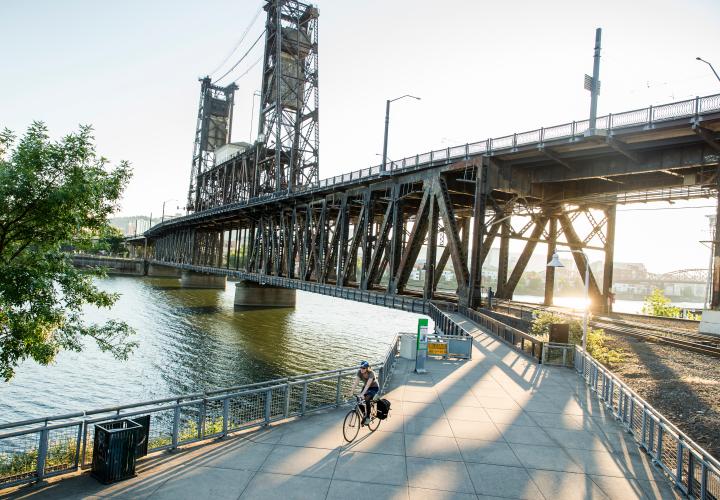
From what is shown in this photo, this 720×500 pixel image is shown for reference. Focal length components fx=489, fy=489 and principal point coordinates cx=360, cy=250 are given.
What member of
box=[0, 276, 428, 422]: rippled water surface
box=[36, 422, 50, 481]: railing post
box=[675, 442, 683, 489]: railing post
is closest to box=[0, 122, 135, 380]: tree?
box=[36, 422, 50, 481]: railing post

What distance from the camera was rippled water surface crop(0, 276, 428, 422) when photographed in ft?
74.7

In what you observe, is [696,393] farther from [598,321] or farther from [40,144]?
[40,144]

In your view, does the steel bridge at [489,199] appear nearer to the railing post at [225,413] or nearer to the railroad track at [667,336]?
the railroad track at [667,336]

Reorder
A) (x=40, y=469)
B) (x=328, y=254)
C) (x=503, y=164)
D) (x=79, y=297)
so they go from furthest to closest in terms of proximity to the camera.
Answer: (x=328, y=254) < (x=503, y=164) < (x=79, y=297) < (x=40, y=469)

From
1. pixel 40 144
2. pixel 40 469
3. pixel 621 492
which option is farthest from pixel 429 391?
pixel 40 144

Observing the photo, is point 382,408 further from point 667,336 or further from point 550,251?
point 550,251

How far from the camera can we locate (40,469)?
8352 mm

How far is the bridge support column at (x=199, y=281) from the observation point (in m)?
93.4

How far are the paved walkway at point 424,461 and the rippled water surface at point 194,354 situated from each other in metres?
14.3

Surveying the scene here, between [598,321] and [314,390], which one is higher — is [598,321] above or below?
above

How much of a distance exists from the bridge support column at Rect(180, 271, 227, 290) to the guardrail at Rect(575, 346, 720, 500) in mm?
87161

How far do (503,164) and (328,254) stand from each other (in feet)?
57.3

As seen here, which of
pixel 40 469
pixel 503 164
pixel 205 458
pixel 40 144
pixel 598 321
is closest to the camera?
pixel 40 469

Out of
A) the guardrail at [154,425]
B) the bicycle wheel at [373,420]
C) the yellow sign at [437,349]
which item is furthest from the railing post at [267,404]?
the yellow sign at [437,349]
